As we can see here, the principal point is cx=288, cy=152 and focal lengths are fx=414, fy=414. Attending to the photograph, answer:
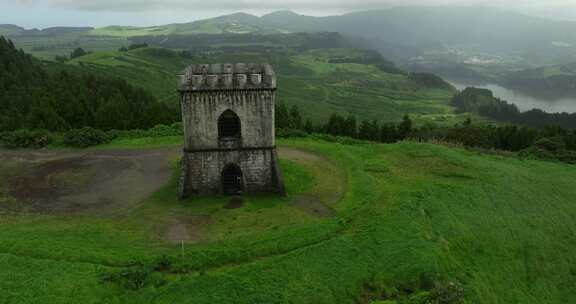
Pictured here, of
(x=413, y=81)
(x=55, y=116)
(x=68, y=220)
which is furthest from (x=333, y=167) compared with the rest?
(x=413, y=81)

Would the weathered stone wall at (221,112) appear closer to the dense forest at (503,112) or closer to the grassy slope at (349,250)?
the grassy slope at (349,250)

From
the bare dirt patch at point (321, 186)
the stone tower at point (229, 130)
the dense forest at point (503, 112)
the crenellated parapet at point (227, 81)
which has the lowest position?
the dense forest at point (503, 112)

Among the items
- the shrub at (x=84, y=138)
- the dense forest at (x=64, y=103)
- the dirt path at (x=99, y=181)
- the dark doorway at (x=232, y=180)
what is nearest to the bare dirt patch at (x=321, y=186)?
the dirt path at (x=99, y=181)

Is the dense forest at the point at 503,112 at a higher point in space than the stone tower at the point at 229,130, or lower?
lower

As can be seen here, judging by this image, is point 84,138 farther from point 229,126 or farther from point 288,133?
point 288,133

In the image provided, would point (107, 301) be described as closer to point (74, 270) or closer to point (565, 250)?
point (74, 270)

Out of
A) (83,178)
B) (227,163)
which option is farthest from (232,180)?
(83,178)
